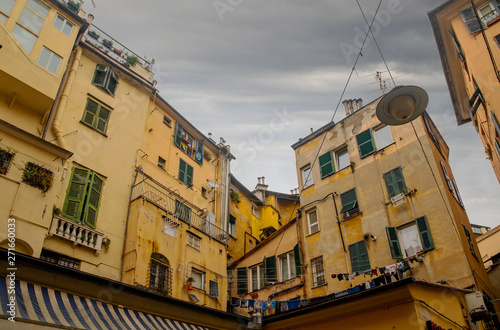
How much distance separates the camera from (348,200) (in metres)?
18.0

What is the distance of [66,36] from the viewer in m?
14.5

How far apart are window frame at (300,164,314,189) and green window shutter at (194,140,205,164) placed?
597cm

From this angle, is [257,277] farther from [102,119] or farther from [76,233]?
[102,119]

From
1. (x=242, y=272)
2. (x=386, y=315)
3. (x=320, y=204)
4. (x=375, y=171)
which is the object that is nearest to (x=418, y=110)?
(x=386, y=315)

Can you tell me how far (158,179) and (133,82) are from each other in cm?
523

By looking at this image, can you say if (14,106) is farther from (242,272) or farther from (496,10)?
(496,10)

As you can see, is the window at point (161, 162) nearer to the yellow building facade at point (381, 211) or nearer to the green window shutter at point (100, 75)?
the green window shutter at point (100, 75)

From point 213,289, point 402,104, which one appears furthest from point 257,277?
point 402,104

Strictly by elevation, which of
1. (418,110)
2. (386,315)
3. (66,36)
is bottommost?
(386,315)

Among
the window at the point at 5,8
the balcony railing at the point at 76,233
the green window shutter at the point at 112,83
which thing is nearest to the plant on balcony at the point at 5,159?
the balcony railing at the point at 76,233

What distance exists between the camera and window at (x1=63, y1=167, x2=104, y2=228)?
1310 cm

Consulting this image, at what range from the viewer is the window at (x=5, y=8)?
1238cm

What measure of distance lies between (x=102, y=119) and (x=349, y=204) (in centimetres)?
1204

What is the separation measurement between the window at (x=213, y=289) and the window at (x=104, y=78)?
9.98 m
